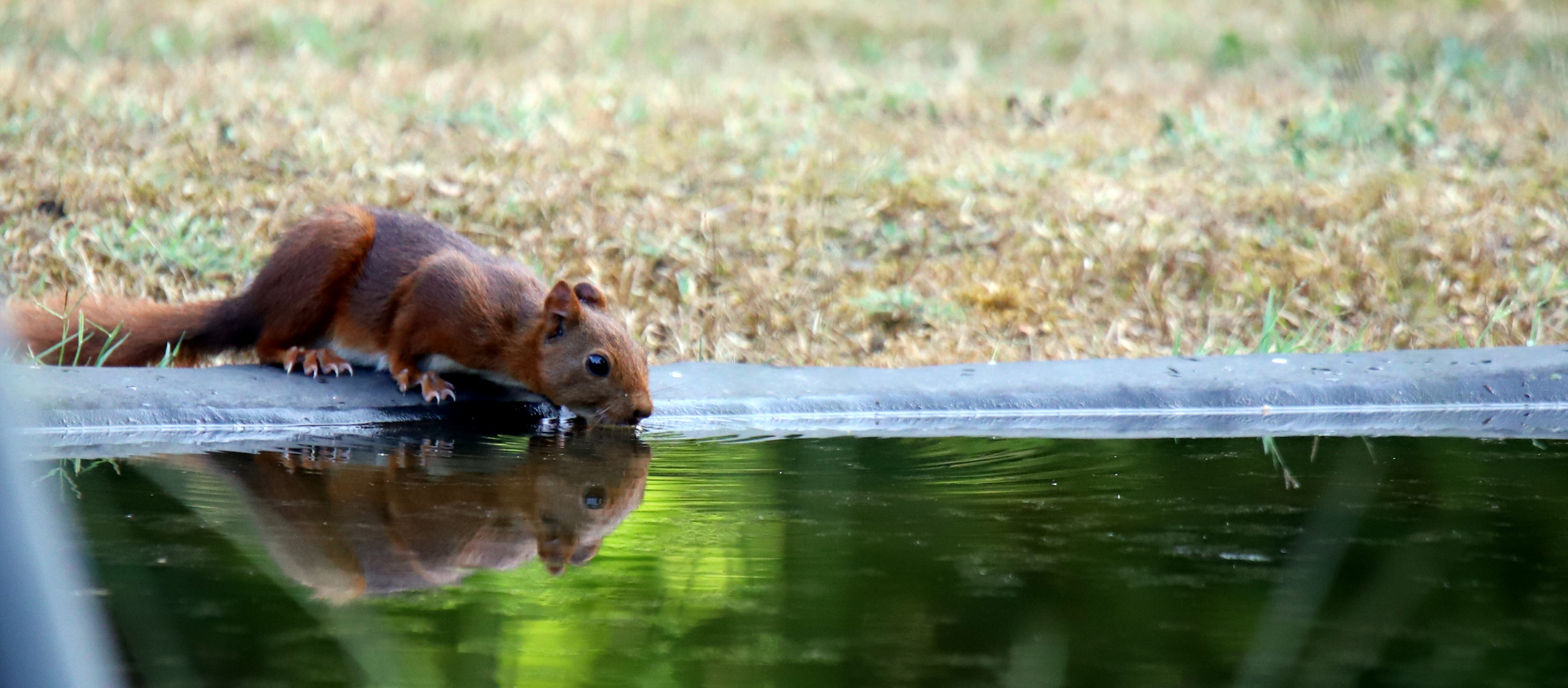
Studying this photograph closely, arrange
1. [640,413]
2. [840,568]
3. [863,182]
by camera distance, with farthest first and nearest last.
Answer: [863,182], [640,413], [840,568]

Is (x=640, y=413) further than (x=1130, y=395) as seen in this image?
No

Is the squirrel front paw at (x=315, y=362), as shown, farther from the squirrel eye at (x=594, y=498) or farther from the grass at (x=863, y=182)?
the grass at (x=863, y=182)

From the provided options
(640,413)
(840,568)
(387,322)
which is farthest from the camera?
(387,322)

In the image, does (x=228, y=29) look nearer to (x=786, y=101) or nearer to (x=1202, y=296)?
(x=786, y=101)

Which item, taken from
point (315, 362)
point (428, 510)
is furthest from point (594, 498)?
point (315, 362)

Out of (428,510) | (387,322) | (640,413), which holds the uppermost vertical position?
(428,510)

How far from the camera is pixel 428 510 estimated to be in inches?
105

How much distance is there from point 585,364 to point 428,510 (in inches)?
52.4

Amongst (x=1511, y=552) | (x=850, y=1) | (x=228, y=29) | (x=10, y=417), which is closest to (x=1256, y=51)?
(x=850, y=1)

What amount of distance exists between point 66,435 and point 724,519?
165 centimetres

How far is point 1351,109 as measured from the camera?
25.9ft

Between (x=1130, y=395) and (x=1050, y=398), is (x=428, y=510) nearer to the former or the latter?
(x=1050, y=398)

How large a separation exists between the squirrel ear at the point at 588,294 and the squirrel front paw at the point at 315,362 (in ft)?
2.13

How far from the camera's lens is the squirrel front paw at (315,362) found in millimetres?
3928
